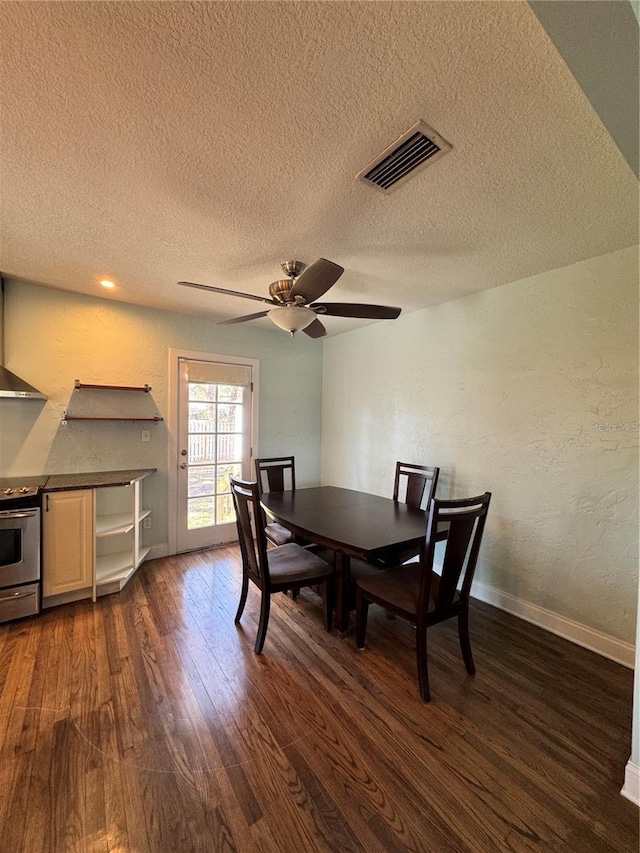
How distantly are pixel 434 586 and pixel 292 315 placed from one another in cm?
187

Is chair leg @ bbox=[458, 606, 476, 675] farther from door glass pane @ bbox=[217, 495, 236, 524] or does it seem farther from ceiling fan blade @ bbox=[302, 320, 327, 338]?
door glass pane @ bbox=[217, 495, 236, 524]

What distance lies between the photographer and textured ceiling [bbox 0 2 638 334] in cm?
98

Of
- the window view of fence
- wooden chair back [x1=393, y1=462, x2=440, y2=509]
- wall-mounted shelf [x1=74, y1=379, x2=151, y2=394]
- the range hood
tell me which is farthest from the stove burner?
wooden chair back [x1=393, y1=462, x2=440, y2=509]

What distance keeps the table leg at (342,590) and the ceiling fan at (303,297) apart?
1550 mm

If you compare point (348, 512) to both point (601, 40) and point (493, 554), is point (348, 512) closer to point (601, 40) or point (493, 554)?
point (493, 554)

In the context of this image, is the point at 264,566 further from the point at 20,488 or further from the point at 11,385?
the point at 11,385

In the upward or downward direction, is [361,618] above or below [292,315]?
below

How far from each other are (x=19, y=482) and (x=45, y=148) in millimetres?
2435

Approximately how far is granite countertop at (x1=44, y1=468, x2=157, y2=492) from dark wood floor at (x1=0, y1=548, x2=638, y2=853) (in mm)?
939

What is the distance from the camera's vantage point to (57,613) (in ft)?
8.18

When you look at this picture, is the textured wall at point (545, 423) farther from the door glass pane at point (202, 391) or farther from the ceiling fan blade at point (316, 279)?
the door glass pane at point (202, 391)

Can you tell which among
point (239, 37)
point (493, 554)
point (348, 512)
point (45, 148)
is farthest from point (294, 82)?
point (493, 554)

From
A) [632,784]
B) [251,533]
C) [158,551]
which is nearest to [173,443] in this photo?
[158,551]

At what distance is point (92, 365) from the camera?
3.18m
